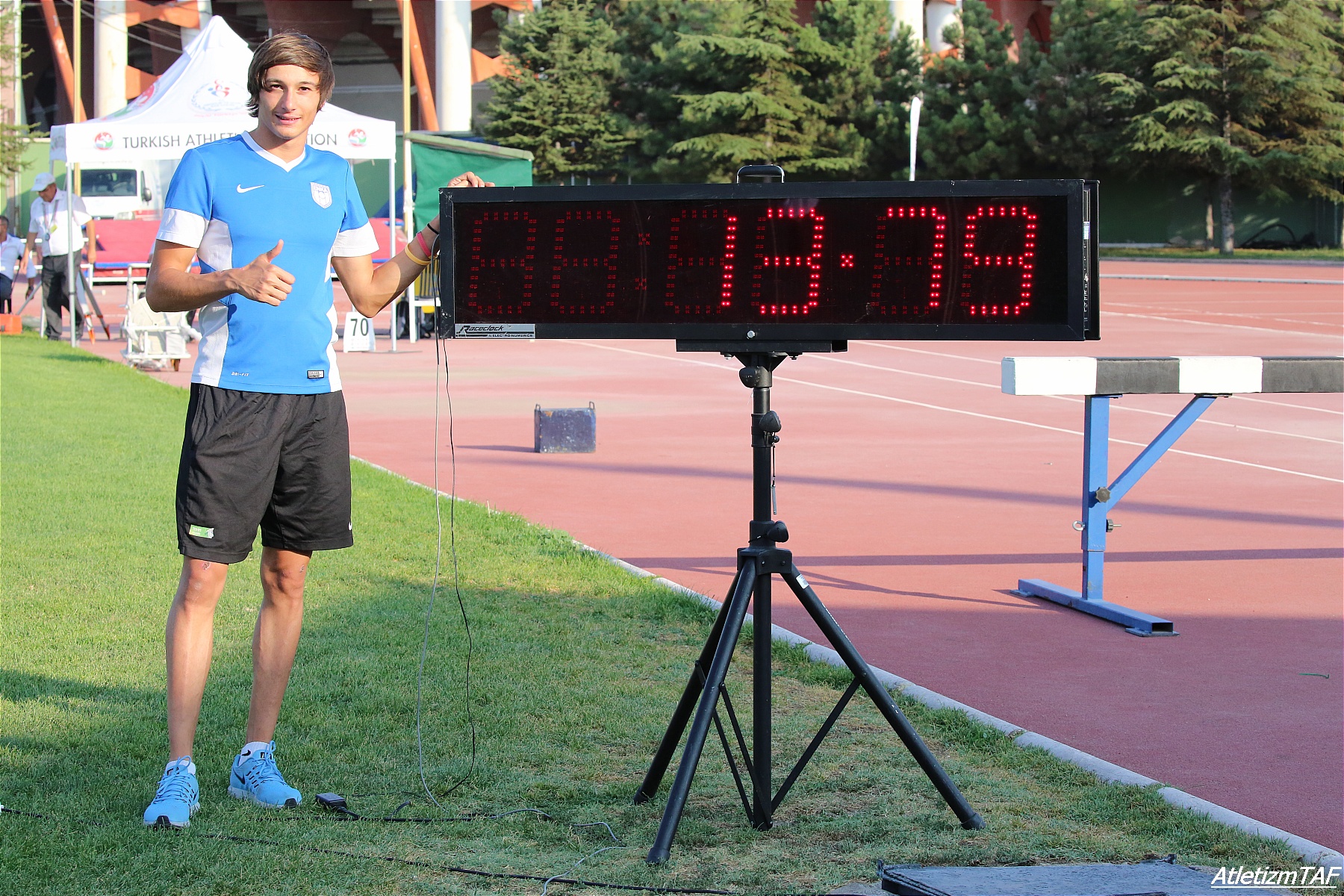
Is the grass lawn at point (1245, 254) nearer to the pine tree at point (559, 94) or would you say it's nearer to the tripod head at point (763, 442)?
the pine tree at point (559, 94)

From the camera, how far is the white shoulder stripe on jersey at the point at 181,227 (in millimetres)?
4383

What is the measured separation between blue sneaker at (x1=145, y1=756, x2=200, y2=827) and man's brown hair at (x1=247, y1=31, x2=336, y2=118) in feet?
6.54

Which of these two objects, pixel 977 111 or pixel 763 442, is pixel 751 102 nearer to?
pixel 977 111

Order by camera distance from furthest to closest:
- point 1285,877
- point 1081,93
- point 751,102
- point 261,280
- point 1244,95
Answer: point 751,102, point 1081,93, point 1244,95, point 261,280, point 1285,877

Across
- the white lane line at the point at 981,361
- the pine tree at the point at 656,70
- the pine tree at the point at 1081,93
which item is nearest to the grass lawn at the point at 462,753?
the white lane line at the point at 981,361

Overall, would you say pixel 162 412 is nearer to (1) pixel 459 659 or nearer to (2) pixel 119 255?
(1) pixel 459 659

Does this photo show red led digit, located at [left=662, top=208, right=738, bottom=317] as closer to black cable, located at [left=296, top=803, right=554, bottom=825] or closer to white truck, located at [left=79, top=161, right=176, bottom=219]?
black cable, located at [left=296, top=803, right=554, bottom=825]

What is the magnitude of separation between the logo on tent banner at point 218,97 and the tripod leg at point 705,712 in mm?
19769

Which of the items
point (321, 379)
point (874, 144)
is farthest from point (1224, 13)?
point (321, 379)

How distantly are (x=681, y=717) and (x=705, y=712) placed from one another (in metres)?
0.37

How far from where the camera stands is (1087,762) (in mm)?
5117

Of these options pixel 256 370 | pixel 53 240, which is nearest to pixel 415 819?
pixel 256 370

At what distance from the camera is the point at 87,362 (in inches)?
795

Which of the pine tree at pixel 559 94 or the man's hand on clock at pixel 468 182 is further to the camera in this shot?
the pine tree at pixel 559 94
